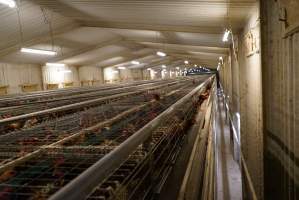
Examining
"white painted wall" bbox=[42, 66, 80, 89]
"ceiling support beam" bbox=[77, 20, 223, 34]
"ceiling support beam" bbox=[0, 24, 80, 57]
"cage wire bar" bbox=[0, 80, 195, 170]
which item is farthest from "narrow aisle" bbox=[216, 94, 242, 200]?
"white painted wall" bbox=[42, 66, 80, 89]

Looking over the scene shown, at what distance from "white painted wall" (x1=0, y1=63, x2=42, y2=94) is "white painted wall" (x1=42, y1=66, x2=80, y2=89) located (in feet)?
1.33

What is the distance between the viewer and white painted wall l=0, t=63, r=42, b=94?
1216 centimetres

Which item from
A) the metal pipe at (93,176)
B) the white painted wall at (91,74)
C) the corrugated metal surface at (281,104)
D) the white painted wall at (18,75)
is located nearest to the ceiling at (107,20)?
the white painted wall at (18,75)

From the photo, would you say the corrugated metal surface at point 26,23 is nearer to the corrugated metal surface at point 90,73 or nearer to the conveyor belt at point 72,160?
the conveyor belt at point 72,160

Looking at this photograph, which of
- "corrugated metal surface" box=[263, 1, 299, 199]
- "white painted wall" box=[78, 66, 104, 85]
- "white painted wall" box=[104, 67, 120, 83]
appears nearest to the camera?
"corrugated metal surface" box=[263, 1, 299, 199]

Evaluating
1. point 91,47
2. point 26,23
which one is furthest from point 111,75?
point 26,23

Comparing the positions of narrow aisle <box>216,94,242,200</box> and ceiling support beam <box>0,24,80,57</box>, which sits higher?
ceiling support beam <box>0,24,80,57</box>

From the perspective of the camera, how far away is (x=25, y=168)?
175cm

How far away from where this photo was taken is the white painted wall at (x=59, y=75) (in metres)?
14.7

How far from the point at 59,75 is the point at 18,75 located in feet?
9.49

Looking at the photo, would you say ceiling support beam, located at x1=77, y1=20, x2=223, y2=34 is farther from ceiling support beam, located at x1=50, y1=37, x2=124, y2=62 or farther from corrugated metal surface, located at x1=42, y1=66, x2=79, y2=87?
corrugated metal surface, located at x1=42, y1=66, x2=79, y2=87

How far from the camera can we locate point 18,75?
12875 mm

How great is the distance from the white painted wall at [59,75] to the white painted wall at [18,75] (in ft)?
1.33

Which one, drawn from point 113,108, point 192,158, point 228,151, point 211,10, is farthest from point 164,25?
point 192,158
